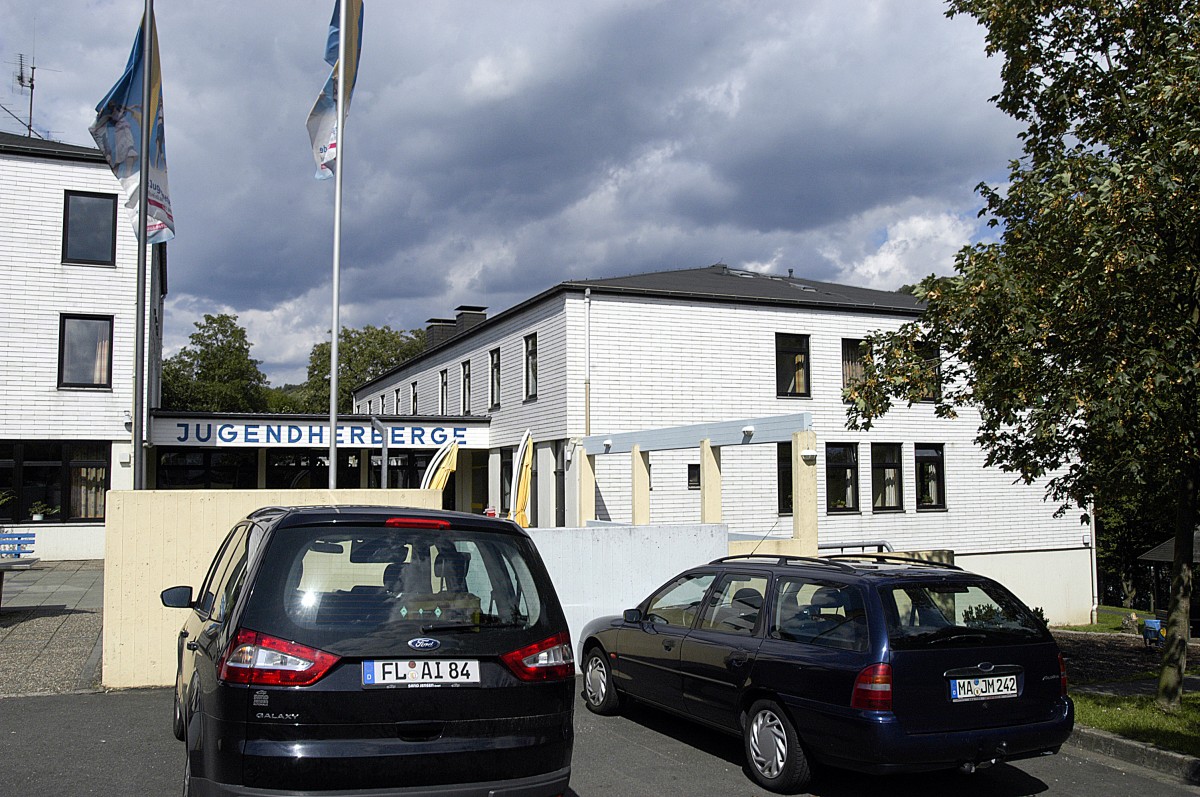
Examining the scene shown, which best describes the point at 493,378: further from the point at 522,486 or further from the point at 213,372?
the point at 213,372

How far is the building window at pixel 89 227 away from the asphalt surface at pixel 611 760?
1727 cm

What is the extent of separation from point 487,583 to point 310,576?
0.82 m

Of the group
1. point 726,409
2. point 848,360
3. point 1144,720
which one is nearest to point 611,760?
point 1144,720

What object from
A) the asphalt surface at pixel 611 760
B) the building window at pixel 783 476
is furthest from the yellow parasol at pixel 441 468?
the asphalt surface at pixel 611 760

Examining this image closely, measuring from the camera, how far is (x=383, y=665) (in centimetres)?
420

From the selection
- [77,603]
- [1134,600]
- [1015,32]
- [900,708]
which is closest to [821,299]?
[1015,32]

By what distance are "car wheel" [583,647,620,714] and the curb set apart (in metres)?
3.87

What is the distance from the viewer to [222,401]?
55.9 m

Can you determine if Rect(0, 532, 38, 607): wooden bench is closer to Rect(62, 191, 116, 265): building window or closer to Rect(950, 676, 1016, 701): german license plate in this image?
Rect(62, 191, 116, 265): building window

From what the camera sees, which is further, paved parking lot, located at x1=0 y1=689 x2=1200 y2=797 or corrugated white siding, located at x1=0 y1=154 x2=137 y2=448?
corrugated white siding, located at x1=0 y1=154 x2=137 y2=448

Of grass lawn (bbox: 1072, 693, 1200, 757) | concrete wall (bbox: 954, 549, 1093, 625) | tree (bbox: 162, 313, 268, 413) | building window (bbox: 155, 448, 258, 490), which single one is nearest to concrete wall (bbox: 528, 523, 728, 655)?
grass lawn (bbox: 1072, 693, 1200, 757)

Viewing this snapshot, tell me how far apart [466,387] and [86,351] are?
35.4 feet

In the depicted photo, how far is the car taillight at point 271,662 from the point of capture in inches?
159

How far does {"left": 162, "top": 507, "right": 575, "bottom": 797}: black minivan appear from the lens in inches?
159
